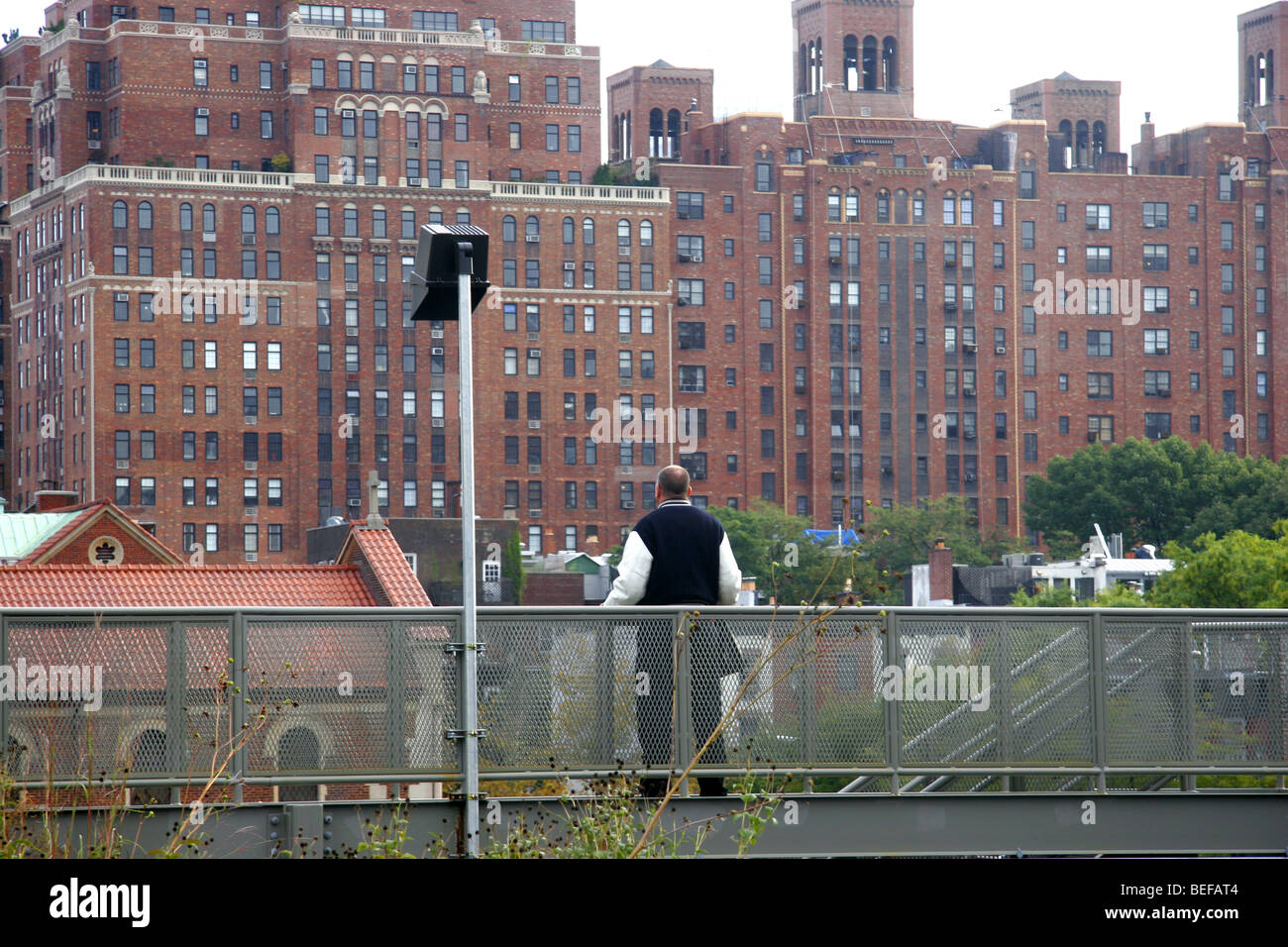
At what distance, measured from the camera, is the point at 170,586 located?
4309cm

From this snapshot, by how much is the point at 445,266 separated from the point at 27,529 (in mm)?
52035

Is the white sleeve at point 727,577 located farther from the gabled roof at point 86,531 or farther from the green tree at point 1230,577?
the green tree at point 1230,577

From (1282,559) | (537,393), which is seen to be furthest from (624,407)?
(1282,559)

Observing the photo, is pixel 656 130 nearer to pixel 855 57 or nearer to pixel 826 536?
pixel 855 57

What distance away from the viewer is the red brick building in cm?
11381

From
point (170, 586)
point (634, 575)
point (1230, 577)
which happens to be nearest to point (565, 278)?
point (1230, 577)

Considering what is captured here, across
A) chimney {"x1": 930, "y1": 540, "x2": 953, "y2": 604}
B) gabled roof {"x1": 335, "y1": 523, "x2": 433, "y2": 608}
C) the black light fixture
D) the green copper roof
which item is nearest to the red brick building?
chimney {"x1": 930, "y1": 540, "x2": 953, "y2": 604}

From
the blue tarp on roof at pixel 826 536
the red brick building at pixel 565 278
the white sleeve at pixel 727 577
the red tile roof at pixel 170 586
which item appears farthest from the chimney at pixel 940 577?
the white sleeve at pixel 727 577

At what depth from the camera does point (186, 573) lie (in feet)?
143

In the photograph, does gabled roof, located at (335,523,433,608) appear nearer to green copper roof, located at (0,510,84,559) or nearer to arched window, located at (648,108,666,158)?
green copper roof, located at (0,510,84,559)

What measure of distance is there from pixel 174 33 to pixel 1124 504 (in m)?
63.3

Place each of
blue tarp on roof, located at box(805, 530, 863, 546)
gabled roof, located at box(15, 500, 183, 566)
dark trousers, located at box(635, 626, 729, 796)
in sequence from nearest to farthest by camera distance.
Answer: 1. dark trousers, located at box(635, 626, 729, 796)
2. gabled roof, located at box(15, 500, 183, 566)
3. blue tarp on roof, located at box(805, 530, 863, 546)

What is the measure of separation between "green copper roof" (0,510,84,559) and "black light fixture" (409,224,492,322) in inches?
1907
